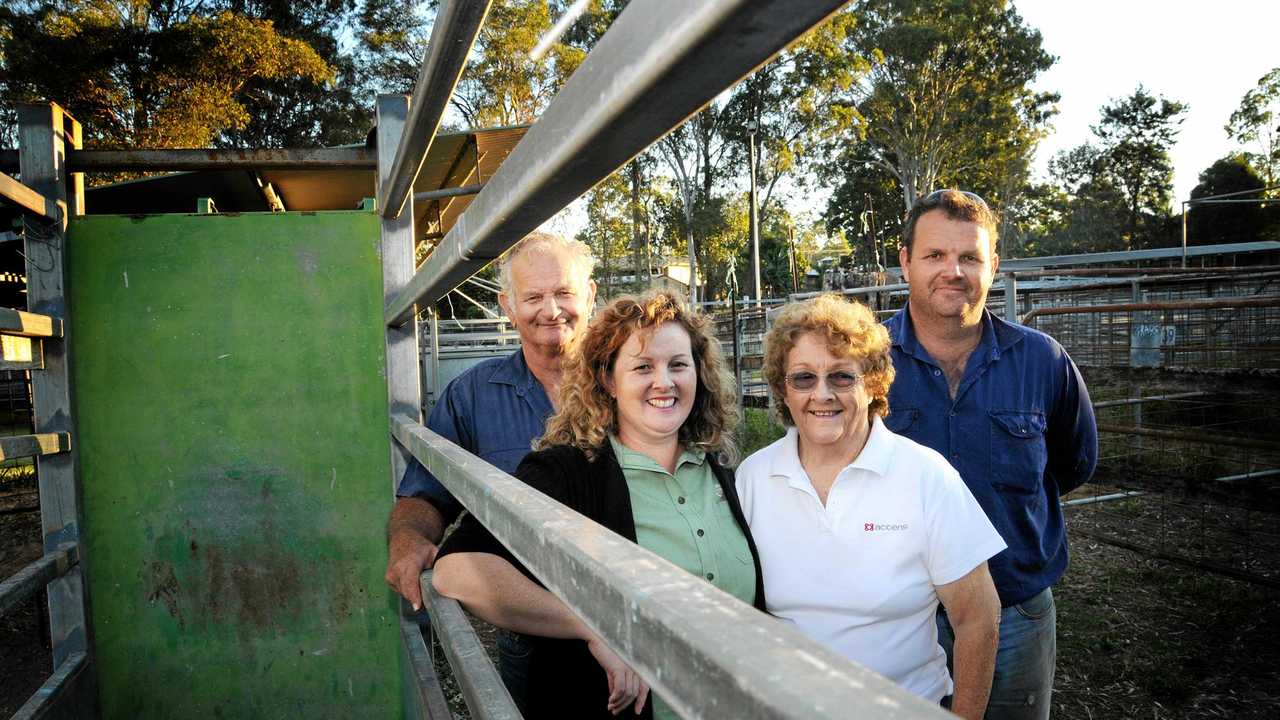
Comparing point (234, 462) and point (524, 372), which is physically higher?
point (524, 372)

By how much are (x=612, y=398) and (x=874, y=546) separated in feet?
2.13

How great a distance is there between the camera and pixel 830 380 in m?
2.13

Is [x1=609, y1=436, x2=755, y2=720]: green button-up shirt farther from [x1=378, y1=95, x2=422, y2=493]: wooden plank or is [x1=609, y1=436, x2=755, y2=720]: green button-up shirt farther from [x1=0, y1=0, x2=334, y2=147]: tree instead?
[x1=0, y1=0, x2=334, y2=147]: tree

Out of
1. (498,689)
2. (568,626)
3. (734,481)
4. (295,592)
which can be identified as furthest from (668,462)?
(295,592)

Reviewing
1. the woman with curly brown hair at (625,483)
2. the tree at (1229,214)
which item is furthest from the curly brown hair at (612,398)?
the tree at (1229,214)

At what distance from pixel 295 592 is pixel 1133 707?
3974 mm

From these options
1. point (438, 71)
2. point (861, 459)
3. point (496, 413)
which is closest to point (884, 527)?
point (861, 459)

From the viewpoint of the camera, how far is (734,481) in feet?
6.73

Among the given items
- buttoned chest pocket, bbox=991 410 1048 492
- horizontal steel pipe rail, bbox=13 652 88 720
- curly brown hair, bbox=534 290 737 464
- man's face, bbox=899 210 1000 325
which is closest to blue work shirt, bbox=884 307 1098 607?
buttoned chest pocket, bbox=991 410 1048 492

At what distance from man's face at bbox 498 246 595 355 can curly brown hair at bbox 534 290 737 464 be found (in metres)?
0.41

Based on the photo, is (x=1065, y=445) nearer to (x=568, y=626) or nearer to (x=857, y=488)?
(x=857, y=488)

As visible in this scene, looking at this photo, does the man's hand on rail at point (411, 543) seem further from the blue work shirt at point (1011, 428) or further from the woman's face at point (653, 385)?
the blue work shirt at point (1011, 428)

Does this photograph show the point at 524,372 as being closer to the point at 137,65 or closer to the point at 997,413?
the point at 997,413

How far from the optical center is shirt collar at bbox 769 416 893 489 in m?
2.01
